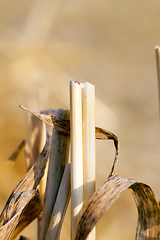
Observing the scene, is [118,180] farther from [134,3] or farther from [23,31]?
[134,3]

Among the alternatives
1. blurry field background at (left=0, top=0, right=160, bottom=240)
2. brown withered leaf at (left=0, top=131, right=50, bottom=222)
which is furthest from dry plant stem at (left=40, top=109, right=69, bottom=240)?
blurry field background at (left=0, top=0, right=160, bottom=240)

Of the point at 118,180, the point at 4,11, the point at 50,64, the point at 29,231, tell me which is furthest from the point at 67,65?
the point at 118,180

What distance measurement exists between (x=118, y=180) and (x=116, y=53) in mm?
889

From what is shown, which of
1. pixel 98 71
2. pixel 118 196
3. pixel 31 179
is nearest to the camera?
pixel 118 196

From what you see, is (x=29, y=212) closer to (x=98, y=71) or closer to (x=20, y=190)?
(x=20, y=190)

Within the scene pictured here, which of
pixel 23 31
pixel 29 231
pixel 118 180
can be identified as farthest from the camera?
pixel 23 31

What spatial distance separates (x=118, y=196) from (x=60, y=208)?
0.37ft

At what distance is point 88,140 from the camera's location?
323 millimetres

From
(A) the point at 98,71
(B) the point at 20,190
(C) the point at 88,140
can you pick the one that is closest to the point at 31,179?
(B) the point at 20,190

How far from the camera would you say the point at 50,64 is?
1.03 m

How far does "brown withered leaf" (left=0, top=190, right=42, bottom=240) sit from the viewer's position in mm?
309

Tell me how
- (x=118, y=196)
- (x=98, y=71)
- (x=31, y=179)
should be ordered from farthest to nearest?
(x=98, y=71), (x=31, y=179), (x=118, y=196)

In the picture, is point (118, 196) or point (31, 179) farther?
point (31, 179)

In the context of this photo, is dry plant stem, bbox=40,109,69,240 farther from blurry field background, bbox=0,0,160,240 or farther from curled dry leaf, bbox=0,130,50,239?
blurry field background, bbox=0,0,160,240
